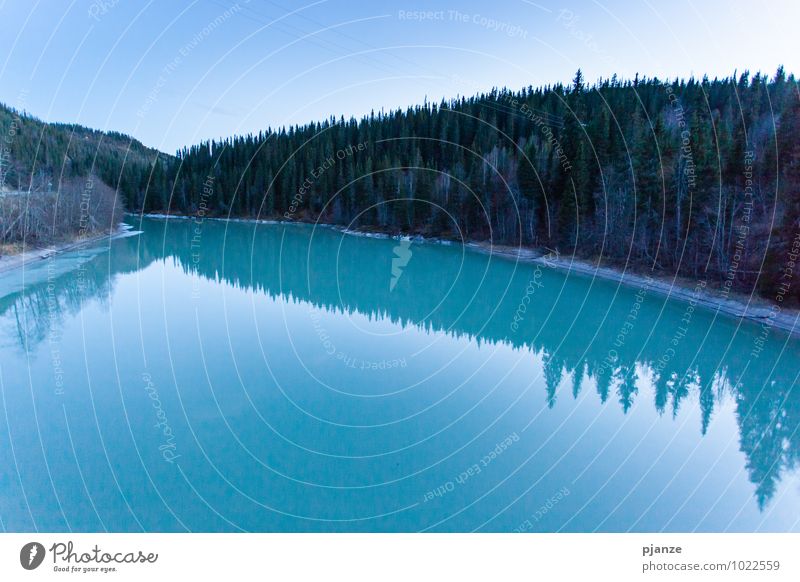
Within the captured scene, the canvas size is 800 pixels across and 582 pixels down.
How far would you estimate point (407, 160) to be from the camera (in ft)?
187

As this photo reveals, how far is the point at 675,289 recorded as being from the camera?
78.6 ft

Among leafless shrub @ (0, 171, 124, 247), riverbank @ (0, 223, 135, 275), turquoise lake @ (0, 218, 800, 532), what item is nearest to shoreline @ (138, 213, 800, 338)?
turquoise lake @ (0, 218, 800, 532)

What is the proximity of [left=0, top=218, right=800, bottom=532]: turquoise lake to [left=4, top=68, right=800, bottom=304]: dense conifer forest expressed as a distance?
19.7 feet

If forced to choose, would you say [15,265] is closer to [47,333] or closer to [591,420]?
[47,333]

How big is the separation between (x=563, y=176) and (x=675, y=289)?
16.9 meters

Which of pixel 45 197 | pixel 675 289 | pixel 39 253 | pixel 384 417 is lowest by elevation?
pixel 384 417

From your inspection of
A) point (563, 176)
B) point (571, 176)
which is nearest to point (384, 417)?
point (571, 176)

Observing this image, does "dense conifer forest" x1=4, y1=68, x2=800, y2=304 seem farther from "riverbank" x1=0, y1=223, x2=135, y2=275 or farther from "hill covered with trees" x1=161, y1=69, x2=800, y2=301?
"riverbank" x1=0, y1=223, x2=135, y2=275

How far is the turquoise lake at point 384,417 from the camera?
6.71m

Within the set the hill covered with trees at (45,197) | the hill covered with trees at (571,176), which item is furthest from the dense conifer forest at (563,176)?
the hill covered with trees at (45,197)

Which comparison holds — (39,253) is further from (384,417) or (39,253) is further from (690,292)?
(690,292)

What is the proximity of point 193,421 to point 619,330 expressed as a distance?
16.7m

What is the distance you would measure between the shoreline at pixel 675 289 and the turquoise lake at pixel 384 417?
86 cm

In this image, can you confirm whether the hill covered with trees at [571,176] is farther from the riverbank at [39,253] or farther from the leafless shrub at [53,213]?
the riverbank at [39,253]
